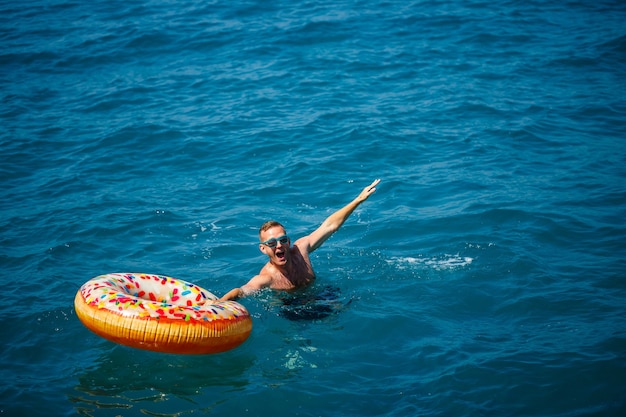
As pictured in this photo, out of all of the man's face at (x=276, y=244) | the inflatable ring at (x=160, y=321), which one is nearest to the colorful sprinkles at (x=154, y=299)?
the inflatable ring at (x=160, y=321)

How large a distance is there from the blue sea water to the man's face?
53 centimetres

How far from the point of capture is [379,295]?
882cm

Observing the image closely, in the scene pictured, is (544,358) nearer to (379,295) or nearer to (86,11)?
(379,295)

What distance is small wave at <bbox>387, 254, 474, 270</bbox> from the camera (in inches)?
368

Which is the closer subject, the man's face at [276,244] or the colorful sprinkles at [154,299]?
the colorful sprinkles at [154,299]

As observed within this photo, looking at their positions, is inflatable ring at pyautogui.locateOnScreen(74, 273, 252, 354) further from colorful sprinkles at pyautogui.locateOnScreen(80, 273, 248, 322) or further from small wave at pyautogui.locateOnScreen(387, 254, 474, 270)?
small wave at pyautogui.locateOnScreen(387, 254, 474, 270)

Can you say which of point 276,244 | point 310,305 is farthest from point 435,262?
point 276,244

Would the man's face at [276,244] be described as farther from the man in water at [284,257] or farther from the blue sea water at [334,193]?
the blue sea water at [334,193]

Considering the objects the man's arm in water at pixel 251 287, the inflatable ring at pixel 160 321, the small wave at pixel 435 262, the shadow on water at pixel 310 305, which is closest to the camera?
the inflatable ring at pixel 160 321

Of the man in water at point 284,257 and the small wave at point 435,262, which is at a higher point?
the man in water at point 284,257

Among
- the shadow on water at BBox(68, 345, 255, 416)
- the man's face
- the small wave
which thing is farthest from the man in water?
the small wave

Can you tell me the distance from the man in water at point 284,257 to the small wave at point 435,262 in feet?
4.60

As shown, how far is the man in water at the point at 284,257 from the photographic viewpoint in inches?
316

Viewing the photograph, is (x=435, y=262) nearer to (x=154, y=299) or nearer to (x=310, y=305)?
(x=310, y=305)
